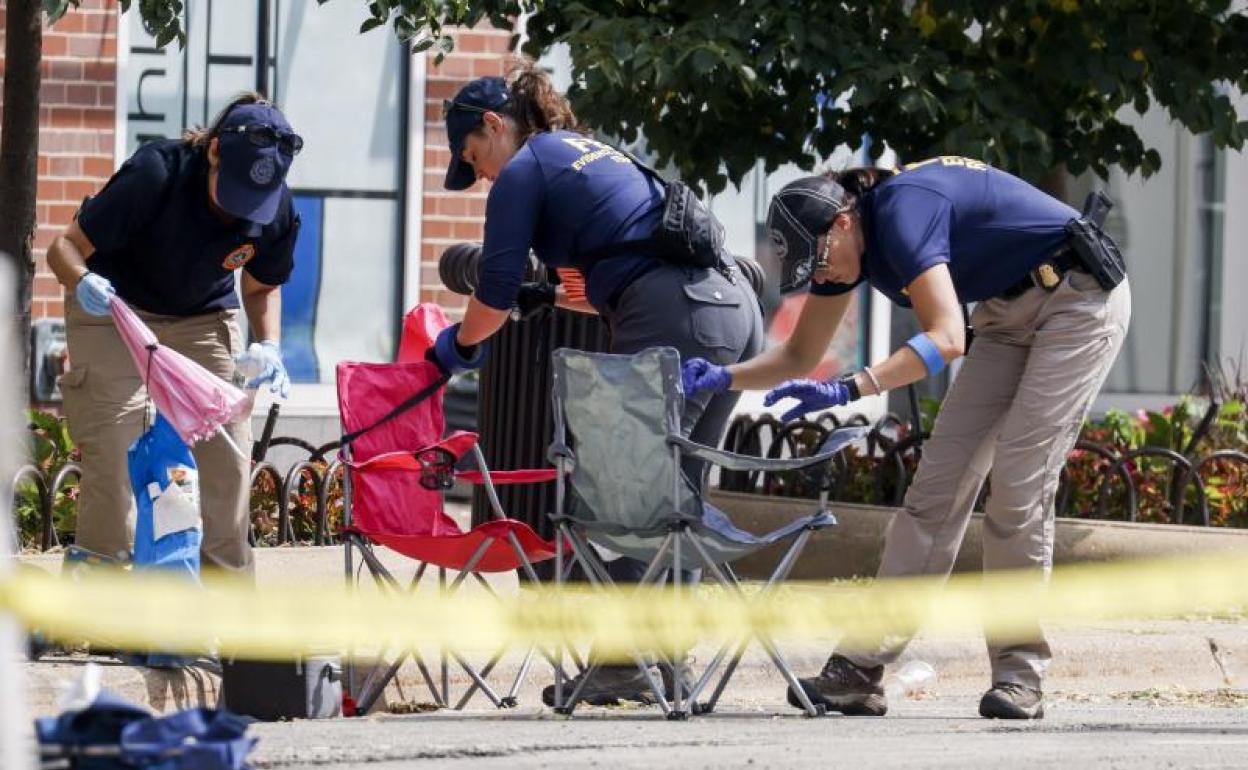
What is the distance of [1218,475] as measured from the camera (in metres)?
10.6

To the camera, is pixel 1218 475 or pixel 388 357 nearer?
pixel 1218 475

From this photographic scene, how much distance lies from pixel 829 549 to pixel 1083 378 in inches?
136

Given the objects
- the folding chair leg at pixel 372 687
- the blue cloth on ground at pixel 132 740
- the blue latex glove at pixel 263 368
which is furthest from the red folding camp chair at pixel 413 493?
the blue cloth on ground at pixel 132 740

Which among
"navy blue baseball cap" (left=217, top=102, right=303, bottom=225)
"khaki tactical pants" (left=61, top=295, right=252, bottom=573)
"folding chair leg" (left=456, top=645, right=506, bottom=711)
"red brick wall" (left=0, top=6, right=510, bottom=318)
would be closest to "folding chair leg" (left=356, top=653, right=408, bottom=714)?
"folding chair leg" (left=456, top=645, right=506, bottom=711)

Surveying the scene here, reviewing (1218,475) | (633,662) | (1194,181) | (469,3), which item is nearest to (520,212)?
(633,662)

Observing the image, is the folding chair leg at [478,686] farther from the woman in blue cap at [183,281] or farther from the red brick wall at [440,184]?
the red brick wall at [440,184]

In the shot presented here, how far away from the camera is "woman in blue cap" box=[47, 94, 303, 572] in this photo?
7254mm

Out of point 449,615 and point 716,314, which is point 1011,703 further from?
point 449,615

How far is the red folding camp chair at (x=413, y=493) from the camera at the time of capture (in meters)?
7.07

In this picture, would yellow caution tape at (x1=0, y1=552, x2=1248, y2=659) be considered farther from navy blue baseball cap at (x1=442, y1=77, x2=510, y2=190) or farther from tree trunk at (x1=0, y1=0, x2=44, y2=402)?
tree trunk at (x1=0, y1=0, x2=44, y2=402)

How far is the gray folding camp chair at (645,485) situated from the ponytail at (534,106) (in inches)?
30.3

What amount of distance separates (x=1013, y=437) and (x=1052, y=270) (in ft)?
1.51

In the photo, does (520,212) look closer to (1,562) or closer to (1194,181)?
(1,562)

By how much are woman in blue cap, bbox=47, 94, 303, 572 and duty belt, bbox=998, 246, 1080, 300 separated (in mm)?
2143
